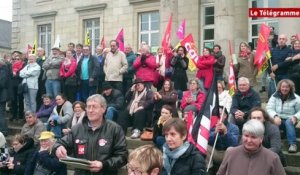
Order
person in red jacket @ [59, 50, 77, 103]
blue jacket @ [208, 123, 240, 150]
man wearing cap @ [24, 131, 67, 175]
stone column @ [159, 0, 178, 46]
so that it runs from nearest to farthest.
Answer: blue jacket @ [208, 123, 240, 150] < man wearing cap @ [24, 131, 67, 175] < person in red jacket @ [59, 50, 77, 103] < stone column @ [159, 0, 178, 46]

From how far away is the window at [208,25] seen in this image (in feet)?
70.2

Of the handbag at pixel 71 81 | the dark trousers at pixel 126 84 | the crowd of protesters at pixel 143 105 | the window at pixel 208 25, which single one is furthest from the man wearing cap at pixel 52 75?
the window at pixel 208 25

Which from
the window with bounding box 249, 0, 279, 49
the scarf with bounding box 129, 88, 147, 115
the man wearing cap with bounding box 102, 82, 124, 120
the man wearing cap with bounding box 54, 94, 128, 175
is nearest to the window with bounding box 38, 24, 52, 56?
the window with bounding box 249, 0, 279, 49

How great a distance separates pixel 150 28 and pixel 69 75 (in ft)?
36.7

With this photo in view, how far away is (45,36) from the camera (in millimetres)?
28828

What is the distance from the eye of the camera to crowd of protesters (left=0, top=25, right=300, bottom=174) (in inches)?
221

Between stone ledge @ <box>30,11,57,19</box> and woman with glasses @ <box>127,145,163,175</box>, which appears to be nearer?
woman with glasses @ <box>127,145,163,175</box>

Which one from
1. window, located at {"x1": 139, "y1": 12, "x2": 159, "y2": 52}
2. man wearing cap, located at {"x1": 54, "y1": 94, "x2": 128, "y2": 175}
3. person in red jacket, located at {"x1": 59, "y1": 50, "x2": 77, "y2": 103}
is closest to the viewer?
man wearing cap, located at {"x1": 54, "y1": 94, "x2": 128, "y2": 175}

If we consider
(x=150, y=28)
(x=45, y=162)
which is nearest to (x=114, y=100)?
(x=45, y=162)

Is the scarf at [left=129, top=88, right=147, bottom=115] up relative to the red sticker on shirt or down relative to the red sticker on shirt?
up

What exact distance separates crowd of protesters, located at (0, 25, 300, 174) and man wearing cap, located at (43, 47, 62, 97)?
0.09 ft

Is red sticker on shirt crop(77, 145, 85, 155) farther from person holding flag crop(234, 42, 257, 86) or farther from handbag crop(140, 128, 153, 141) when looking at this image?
person holding flag crop(234, 42, 257, 86)

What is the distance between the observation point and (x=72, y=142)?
5.72 metres

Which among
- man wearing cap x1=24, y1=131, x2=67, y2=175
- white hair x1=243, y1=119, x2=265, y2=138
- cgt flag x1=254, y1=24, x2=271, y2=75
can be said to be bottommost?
man wearing cap x1=24, y1=131, x2=67, y2=175
